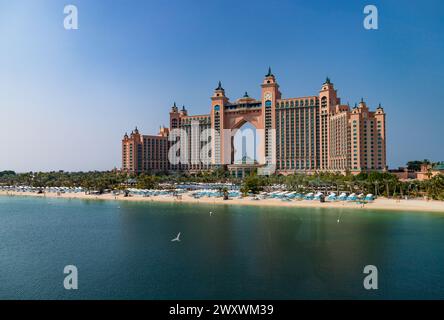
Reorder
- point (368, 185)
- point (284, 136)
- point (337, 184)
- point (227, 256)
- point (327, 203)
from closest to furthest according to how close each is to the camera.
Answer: point (227, 256), point (327, 203), point (368, 185), point (337, 184), point (284, 136)

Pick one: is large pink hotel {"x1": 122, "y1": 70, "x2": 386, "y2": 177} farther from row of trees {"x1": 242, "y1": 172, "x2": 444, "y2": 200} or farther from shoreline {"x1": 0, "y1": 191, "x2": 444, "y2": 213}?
shoreline {"x1": 0, "y1": 191, "x2": 444, "y2": 213}

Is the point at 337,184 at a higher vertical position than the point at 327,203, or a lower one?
higher

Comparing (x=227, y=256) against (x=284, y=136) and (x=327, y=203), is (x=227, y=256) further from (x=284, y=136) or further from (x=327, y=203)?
(x=284, y=136)

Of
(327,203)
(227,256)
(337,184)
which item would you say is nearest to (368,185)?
(337,184)

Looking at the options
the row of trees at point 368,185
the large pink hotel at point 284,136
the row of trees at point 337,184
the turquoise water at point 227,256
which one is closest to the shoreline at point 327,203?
the row of trees at point 368,185

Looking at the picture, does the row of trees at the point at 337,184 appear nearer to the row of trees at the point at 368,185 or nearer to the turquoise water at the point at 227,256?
the row of trees at the point at 368,185

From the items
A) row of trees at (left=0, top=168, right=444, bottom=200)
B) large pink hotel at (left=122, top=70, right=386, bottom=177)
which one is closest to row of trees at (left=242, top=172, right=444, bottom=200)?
row of trees at (left=0, top=168, right=444, bottom=200)

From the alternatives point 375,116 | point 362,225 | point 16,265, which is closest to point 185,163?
point 375,116

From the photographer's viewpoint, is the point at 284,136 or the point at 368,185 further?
the point at 284,136
